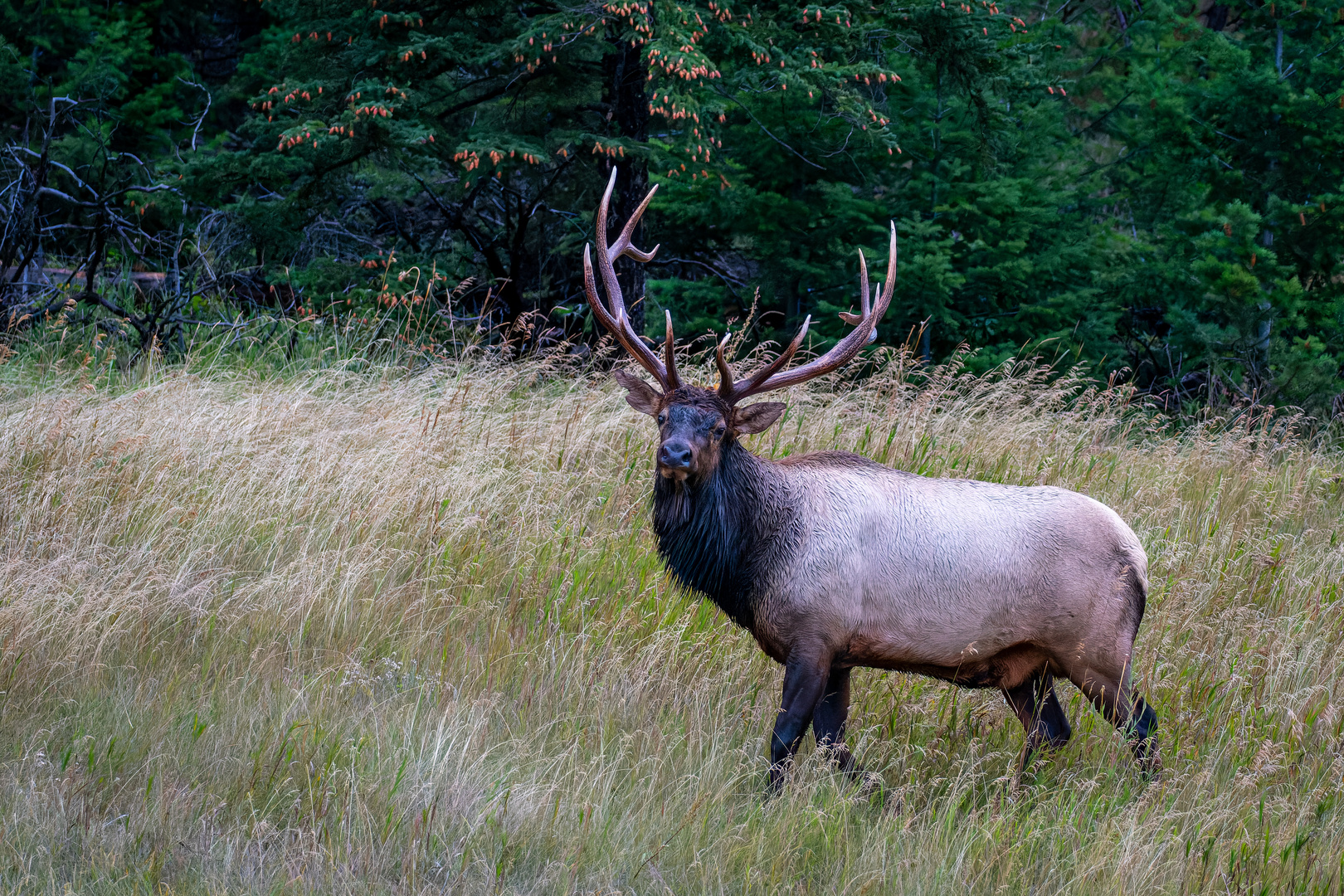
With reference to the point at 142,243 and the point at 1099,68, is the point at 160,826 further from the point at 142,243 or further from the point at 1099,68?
the point at 1099,68

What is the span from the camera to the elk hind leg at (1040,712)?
4375 mm

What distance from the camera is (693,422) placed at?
4.27m

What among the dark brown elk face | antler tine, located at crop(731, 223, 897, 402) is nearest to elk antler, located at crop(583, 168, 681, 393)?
the dark brown elk face

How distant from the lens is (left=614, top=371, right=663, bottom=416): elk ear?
451 centimetres

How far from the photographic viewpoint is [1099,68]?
1642 centimetres

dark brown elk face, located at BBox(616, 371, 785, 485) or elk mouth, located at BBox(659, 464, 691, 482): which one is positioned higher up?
dark brown elk face, located at BBox(616, 371, 785, 485)

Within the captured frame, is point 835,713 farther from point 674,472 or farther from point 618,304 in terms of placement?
point 618,304

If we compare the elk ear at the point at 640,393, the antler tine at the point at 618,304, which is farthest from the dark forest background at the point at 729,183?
the elk ear at the point at 640,393

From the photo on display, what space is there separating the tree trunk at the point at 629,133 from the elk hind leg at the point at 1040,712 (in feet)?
21.1

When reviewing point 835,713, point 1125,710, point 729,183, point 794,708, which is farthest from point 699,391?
point 729,183

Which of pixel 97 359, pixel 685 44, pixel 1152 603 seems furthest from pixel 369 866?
pixel 685 44

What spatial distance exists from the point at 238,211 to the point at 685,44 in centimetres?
482

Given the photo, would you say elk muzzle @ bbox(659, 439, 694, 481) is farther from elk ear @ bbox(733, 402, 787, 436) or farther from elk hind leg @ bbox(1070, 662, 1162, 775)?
elk hind leg @ bbox(1070, 662, 1162, 775)

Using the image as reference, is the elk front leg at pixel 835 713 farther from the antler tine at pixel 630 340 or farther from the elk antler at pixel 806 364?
the antler tine at pixel 630 340
